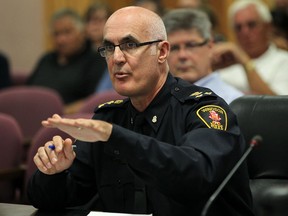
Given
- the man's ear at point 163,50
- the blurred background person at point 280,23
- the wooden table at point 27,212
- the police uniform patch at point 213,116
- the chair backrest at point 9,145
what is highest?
the man's ear at point 163,50

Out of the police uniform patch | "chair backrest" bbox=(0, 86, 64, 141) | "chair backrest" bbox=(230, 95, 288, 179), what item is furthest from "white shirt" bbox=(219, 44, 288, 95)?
the police uniform patch

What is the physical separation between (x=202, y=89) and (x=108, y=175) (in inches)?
17.6

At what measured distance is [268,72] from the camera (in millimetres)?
4957

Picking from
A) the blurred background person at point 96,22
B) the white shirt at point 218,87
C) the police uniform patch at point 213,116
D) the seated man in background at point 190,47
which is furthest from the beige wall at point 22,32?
the police uniform patch at point 213,116

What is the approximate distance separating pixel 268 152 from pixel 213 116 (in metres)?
0.52

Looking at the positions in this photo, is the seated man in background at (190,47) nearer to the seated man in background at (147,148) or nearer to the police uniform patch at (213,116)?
the seated man in background at (147,148)

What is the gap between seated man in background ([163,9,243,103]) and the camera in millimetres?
3867

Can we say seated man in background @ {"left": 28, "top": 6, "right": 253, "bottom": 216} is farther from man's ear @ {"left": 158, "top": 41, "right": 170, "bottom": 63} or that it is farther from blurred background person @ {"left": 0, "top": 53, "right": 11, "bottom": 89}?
blurred background person @ {"left": 0, "top": 53, "right": 11, "bottom": 89}

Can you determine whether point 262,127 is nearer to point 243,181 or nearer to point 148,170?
point 243,181

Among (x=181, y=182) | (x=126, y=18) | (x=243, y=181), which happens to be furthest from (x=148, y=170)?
(x=126, y=18)

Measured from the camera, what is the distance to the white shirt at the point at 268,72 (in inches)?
189

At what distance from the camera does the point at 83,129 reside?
2.00m

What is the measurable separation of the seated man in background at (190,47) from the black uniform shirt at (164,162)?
4.10 ft

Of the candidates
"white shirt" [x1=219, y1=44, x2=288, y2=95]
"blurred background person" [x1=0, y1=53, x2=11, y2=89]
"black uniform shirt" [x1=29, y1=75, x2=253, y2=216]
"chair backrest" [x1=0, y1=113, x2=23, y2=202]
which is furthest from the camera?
"blurred background person" [x1=0, y1=53, x2=11, y2=89]
